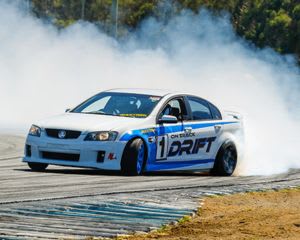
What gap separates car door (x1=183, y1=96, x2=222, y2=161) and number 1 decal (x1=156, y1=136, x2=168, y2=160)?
549 millimetres

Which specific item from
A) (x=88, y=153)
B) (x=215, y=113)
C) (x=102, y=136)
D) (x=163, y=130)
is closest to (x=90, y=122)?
(x=102, y=136)

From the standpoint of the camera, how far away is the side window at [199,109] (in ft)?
59.5

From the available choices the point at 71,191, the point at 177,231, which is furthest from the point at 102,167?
the point at 177,231

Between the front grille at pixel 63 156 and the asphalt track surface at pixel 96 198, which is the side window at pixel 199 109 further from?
the front grille at pixel 63 156

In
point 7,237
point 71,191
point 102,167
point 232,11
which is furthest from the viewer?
point 232,11

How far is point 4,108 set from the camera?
3806cm

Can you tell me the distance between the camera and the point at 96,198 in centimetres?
1291

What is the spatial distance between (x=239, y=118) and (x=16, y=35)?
23.2 metres

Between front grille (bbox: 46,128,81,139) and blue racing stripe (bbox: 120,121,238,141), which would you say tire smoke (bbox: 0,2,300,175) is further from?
front grille (bbox: 46,128,81,139)

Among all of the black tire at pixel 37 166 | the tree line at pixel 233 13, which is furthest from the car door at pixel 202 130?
the tree line at pixel 233 13

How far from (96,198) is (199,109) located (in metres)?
5.69

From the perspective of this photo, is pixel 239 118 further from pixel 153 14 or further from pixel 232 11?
pixel 153 14

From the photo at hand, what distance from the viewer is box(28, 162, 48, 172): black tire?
16.9 metres

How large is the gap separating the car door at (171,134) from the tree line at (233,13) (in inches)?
1471
